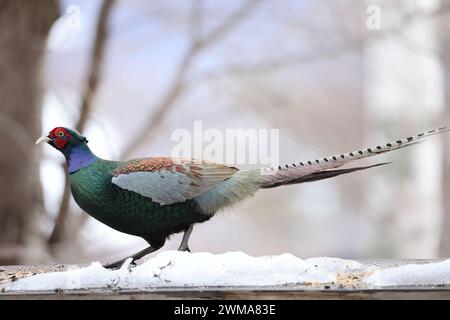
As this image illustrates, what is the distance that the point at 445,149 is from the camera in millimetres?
4578

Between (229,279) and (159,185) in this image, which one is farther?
(159,185)

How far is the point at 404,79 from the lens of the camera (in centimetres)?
411

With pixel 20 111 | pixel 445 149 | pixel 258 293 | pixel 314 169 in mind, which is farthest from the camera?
pixel 445 149

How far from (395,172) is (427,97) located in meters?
0.49

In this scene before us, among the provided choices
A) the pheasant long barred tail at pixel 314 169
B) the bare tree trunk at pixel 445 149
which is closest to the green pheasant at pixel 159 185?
the pheasant long barred tail at pixel 314 169

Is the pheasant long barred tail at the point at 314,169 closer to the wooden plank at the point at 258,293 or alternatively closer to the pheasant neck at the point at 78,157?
the wooden plank at the point at 258,293

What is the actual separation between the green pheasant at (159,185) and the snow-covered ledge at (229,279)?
0.11 metres

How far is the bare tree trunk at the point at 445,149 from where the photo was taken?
12.9 feet

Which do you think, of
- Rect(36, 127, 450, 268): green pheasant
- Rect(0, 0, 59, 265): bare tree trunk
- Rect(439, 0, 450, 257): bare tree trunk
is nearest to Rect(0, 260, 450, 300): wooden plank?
Rect(36, 127, 450, 268): green pheasant

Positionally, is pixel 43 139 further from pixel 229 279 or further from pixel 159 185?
pixel 229 279

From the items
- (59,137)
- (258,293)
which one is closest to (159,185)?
(59,137)

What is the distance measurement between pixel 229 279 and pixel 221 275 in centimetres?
2
